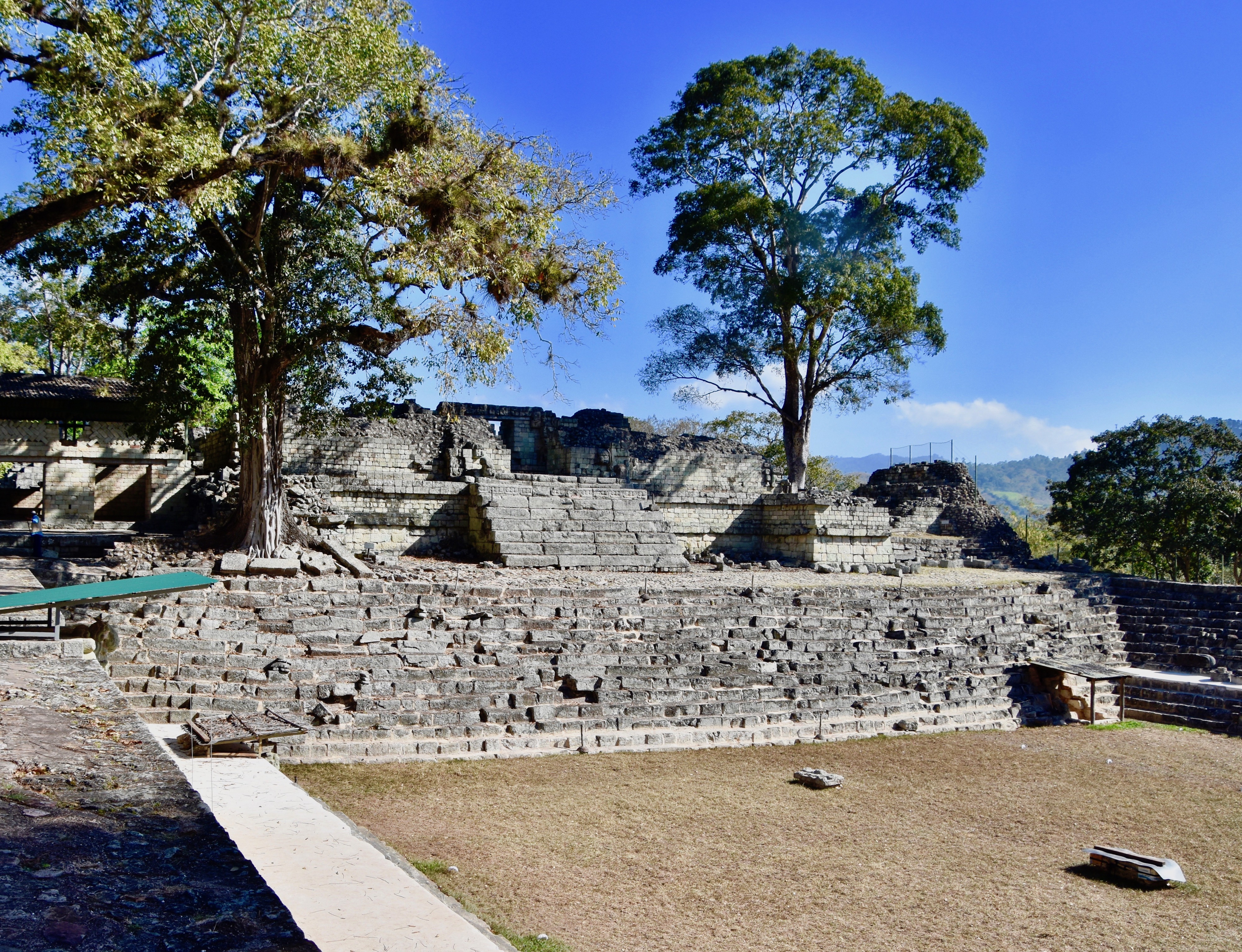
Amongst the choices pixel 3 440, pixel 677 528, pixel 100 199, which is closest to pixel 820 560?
pixel 677 528

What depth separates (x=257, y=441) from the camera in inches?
533

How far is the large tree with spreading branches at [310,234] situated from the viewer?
11.7 m

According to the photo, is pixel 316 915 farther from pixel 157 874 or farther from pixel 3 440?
pixel 3 440

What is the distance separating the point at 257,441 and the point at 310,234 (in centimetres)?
323

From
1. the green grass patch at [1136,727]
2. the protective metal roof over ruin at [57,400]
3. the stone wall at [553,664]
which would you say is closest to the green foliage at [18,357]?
the protective metal roof over ruin at [57,400]

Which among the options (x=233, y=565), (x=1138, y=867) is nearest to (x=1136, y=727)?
(x=1138, y=867)

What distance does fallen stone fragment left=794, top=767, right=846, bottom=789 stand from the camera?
341 inches

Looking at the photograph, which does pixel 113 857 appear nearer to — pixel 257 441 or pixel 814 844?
pixel 814 844

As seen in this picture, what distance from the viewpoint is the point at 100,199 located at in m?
8.96

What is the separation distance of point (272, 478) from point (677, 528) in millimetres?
9547

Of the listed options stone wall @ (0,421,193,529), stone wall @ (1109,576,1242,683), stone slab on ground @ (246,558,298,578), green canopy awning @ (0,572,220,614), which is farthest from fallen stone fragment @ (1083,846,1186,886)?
stone wall @ (0,421,193,529)

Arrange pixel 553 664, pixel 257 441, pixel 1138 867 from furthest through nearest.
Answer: pixel 257 441 → pixel 553 664 → pixel 1138 867

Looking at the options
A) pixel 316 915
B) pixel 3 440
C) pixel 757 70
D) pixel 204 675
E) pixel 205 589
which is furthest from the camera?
pixel 757 70

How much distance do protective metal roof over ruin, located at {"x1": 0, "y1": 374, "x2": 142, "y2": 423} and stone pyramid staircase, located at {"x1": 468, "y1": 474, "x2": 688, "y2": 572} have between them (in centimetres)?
811
